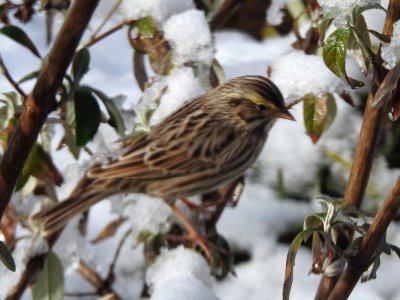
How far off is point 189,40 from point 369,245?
4.40ft

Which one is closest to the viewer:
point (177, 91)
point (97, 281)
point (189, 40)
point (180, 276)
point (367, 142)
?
point (367, 142)

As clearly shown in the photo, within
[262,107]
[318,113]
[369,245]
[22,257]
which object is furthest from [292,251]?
[262,107]

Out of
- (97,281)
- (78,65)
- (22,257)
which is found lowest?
(97,281)

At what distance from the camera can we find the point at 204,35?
2.82 metres

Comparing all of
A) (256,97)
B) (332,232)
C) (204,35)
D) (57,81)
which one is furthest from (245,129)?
(57,81)

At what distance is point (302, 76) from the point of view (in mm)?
2674

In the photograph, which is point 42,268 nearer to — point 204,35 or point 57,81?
point 204,35

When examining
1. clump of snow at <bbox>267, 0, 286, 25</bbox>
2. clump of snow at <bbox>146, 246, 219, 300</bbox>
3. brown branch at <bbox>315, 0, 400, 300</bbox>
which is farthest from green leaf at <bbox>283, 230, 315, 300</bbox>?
clump of snow at <bbox>267, 0, 286, 25</bbox>

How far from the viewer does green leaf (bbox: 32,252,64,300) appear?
2.52 metres

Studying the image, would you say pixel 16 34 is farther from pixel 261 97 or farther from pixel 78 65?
pixel 261 97

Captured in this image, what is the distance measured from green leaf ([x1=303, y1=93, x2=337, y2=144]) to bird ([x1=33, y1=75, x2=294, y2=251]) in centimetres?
23

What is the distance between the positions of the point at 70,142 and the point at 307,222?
0.95m

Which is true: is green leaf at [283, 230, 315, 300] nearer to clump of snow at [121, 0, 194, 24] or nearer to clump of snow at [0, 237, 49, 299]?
clump of snow at [0, 237, 49, 299]

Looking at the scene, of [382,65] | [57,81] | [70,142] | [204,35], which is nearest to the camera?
[57,81]
